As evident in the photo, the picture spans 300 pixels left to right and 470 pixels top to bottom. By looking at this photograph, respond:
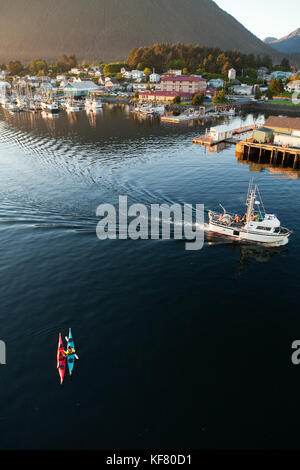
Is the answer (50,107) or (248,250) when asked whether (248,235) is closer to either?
(248,250)

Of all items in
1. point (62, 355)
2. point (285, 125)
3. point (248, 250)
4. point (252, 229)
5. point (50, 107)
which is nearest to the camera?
point (62, 355)

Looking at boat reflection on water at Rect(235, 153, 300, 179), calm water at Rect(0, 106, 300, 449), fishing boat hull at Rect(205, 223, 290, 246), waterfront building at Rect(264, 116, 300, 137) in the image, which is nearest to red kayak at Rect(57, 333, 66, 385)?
calm water at Rect(0, 106, 300, 449)

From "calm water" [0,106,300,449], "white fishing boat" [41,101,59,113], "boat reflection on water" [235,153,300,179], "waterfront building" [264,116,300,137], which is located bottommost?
"calm water" [0,106,300,449]

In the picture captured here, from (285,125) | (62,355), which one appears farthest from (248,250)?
(285,125)

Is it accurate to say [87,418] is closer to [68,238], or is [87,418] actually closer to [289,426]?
[289,426]

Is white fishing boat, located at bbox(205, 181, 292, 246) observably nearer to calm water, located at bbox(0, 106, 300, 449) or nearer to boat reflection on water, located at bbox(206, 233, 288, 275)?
boat reflection on water, located at bbox(206, 233, 288, 275)
